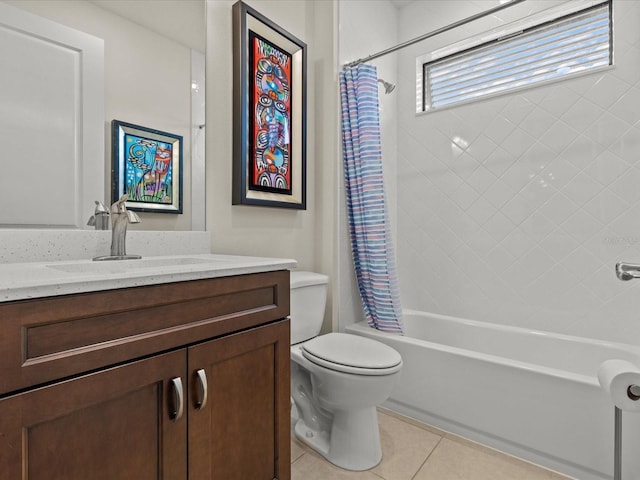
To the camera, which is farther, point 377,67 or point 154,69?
point 377,67

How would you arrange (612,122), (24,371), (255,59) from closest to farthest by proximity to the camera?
(24,371) → (255,59) → (612,122)

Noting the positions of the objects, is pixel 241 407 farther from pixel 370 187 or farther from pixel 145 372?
pixel 370 187

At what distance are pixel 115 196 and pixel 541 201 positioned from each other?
7.10ft

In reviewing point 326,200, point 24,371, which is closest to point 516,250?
point 326,200

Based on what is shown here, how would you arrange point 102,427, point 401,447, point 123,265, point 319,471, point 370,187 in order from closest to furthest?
point 102,427 → point 123,265 → point 319,471 → point 401,447 → point 370,187

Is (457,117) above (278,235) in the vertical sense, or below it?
above

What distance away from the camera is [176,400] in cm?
82

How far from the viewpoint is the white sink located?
956 mm

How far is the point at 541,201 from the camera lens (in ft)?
6.73

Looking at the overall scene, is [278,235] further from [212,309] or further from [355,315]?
[212,309]

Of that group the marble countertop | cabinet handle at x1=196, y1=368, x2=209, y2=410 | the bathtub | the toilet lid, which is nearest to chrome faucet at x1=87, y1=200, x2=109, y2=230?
the marble countertop

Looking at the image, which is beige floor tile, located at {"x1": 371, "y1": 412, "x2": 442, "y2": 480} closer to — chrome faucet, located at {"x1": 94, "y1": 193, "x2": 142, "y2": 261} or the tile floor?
the tile floor

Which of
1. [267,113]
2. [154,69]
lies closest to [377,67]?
[267,113]

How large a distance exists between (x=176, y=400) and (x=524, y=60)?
8.29ft
